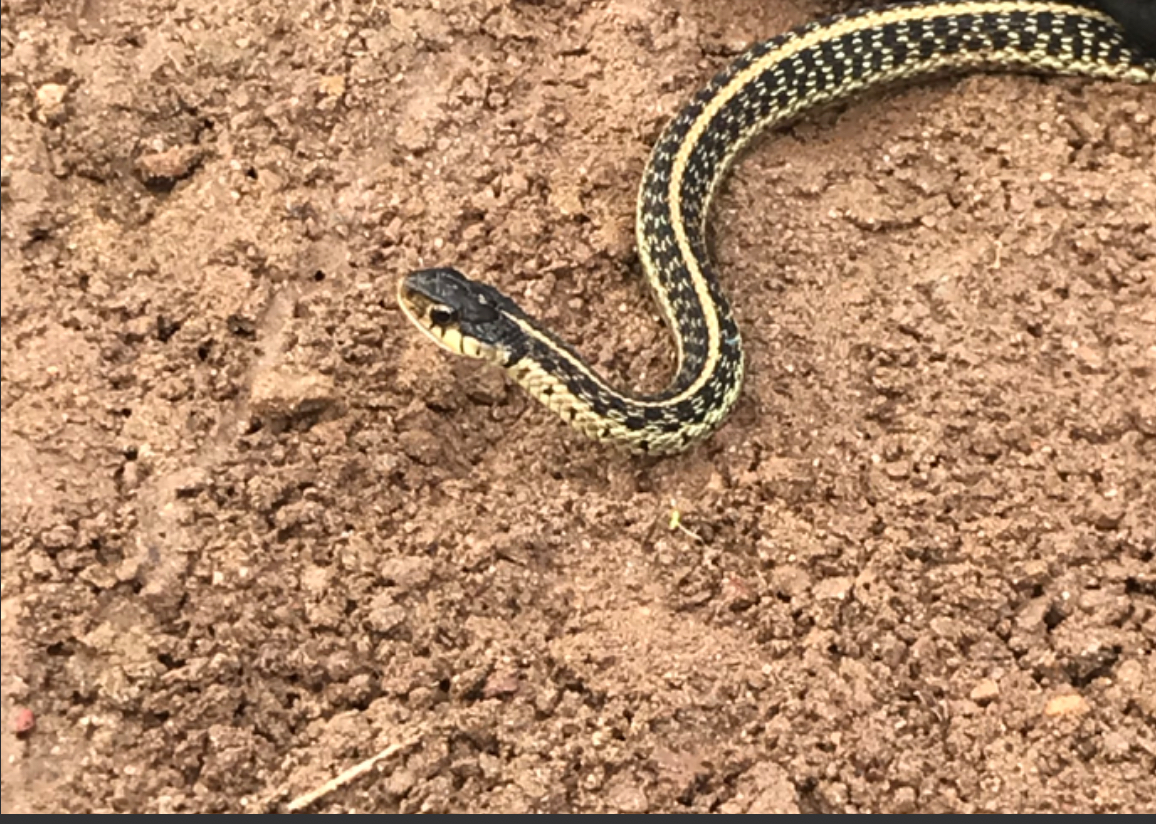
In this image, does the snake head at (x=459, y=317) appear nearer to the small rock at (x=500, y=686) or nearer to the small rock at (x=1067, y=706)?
the small rock at (x=500, y=686)

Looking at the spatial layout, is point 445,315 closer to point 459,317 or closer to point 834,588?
point 459,317

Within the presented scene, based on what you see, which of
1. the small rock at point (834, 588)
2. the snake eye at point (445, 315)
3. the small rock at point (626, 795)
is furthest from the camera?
the snake eye at point (445, 315)

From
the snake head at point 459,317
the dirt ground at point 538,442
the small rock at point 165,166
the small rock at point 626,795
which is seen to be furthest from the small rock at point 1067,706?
the small rock at point 165,166

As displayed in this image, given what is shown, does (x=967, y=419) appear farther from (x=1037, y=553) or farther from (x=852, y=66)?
(x=852, y=66)

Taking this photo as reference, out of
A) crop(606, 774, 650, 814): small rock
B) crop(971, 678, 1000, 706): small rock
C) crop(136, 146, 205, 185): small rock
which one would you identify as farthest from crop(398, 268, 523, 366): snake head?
crop(971, 678, 1000, 706): small rock

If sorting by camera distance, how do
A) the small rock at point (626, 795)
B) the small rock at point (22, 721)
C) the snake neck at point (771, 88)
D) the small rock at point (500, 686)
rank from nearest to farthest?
the small rock at point (22, 721), the small rock at point (626, 795), the small rock at point (500, 686), the snake neck at point (771, 88)

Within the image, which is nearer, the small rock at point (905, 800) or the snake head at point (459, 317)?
the small rock at point (905, 800)

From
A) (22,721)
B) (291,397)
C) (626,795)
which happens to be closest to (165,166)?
(291,397)

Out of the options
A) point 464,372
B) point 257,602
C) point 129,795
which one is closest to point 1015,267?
point 464,372
